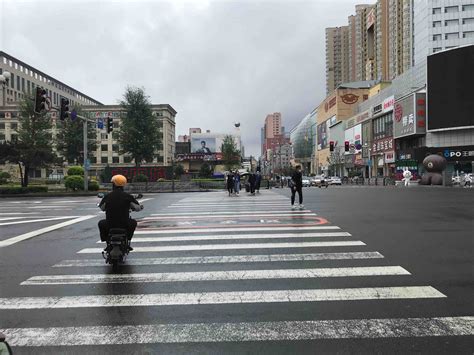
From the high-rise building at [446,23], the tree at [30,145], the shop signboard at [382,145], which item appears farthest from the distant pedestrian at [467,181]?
the high-rise building at [446,23]

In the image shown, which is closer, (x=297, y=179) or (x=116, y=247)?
(x=116, y=247)

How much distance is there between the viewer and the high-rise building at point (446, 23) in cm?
8112

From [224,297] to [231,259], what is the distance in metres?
2.08

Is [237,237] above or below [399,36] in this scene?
below

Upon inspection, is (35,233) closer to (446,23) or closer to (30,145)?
(30,145)

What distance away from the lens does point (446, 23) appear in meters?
82.3

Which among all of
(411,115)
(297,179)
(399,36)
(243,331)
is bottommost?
(243,331)

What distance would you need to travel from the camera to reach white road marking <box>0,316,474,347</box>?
13.3 ft

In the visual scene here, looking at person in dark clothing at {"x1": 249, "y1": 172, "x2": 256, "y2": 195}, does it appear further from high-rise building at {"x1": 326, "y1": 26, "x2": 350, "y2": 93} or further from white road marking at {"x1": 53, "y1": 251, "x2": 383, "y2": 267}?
high-rise building at {"x1": 326, "y1": 26, "x2": 350, "y2": 93}

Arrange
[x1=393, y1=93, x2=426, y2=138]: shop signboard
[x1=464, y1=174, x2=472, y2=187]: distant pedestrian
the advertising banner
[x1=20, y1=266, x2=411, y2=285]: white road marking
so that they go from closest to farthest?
[x1=20, y1=266, x2=411, y2=285]: white road marking < [x1=464, y1=174, x2=472, y2=187]: distant pedestrian < [x1=393, y1=93, x2=426, y2=138]: shop signboard < the advertising banner

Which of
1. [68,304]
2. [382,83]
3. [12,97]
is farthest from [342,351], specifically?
[12,97]

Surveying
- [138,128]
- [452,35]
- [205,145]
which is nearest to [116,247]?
[138,128]

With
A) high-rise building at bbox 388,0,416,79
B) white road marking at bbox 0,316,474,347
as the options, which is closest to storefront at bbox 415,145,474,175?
high-rise building at bbox 388,0,416,79

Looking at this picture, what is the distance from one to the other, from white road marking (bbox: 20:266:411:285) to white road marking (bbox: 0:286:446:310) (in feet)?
2.23
